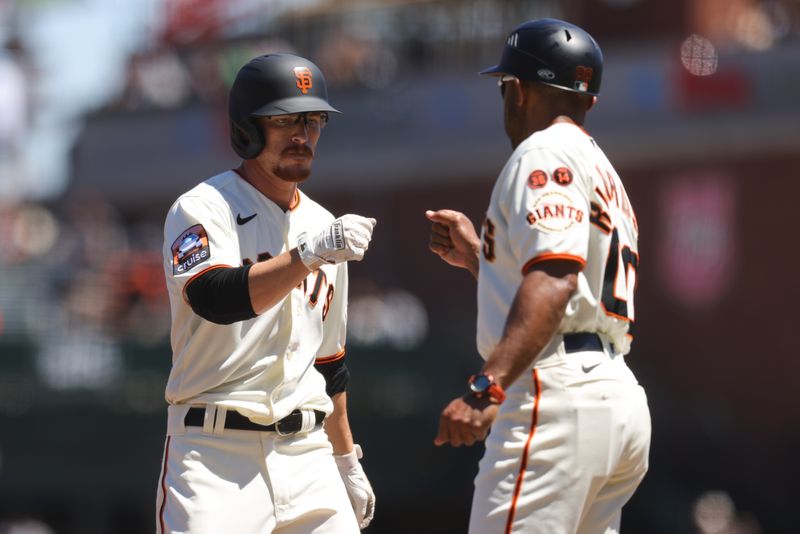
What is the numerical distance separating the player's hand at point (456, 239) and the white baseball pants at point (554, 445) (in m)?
0.88

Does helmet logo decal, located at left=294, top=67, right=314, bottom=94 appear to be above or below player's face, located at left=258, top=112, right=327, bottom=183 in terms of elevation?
above

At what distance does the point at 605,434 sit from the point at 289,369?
1240 millimetres

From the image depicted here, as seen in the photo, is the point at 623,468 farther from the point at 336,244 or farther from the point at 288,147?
the point at 288,147

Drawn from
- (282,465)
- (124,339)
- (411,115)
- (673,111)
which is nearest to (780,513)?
(673,111)

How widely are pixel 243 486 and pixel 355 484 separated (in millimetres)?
809

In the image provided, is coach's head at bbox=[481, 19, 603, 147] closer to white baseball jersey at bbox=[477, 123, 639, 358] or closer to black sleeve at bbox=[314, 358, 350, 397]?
white baseball jersey at bbox=[477, 123, 639, 358]

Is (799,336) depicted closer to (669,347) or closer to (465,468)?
(669,347)

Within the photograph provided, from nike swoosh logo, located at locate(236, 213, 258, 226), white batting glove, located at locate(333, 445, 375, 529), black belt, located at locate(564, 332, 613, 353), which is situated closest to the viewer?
black belt, located at locate(564, 332, 613, 353)

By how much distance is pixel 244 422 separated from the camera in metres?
5.54

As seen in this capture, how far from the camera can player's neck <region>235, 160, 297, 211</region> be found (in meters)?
5.80

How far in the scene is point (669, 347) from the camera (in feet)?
79.0

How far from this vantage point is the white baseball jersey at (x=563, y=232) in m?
4.91

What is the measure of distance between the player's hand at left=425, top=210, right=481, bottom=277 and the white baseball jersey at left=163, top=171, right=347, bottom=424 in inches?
20.0

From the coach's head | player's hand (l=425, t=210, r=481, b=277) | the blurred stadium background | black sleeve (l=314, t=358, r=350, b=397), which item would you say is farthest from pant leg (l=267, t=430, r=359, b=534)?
the blurred stadium background
